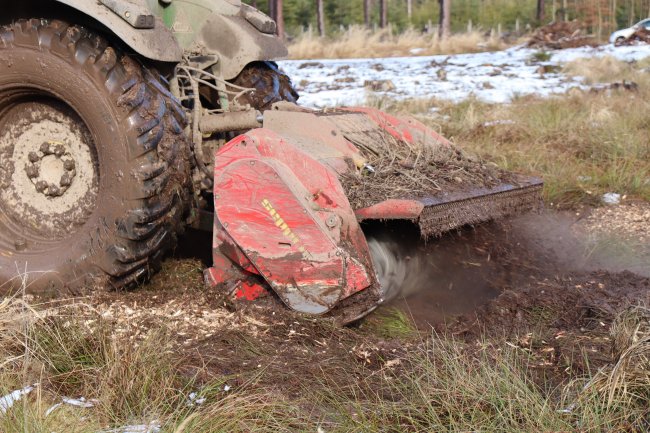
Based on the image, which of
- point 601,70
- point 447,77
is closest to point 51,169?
point 447,77

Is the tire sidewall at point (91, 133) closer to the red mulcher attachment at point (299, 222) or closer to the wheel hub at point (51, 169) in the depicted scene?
the wheel hub at point (51, 169)

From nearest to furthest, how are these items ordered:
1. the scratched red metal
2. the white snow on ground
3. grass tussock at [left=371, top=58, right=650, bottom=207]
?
1. the scratched red metal
2. grass tussock at [left=371, top=58, right=650, bottom=207]
3. the white snow on ground

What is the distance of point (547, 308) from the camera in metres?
3.89

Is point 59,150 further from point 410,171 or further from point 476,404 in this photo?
point 476,404

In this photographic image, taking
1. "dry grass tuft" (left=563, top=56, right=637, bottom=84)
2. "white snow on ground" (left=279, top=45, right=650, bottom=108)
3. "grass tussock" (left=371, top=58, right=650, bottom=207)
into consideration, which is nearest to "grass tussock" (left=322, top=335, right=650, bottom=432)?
"grass tussock" (left=371, top=58, right=650, bottom=207)

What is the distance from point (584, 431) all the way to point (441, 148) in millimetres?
2520

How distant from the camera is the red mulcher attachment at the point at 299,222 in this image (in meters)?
3.62

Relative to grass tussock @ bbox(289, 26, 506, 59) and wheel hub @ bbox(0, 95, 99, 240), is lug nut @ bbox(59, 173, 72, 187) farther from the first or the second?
grass tussock @ bbox(289, 26, 506, 59)

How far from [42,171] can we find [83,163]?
260mm

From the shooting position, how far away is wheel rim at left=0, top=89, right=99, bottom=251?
→ 13.8 ft

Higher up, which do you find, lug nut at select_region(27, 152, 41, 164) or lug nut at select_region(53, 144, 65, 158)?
lug nut at select_region(53, 144, 65, 158)

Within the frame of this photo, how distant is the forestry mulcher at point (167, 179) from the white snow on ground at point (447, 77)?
5.26 m

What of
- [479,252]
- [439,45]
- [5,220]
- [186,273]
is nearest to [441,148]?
[479,252]

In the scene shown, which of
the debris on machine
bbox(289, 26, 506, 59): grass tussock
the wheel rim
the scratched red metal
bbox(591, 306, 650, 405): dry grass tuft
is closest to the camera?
bbox(591, 306, 650, 405): dry grass tuft
